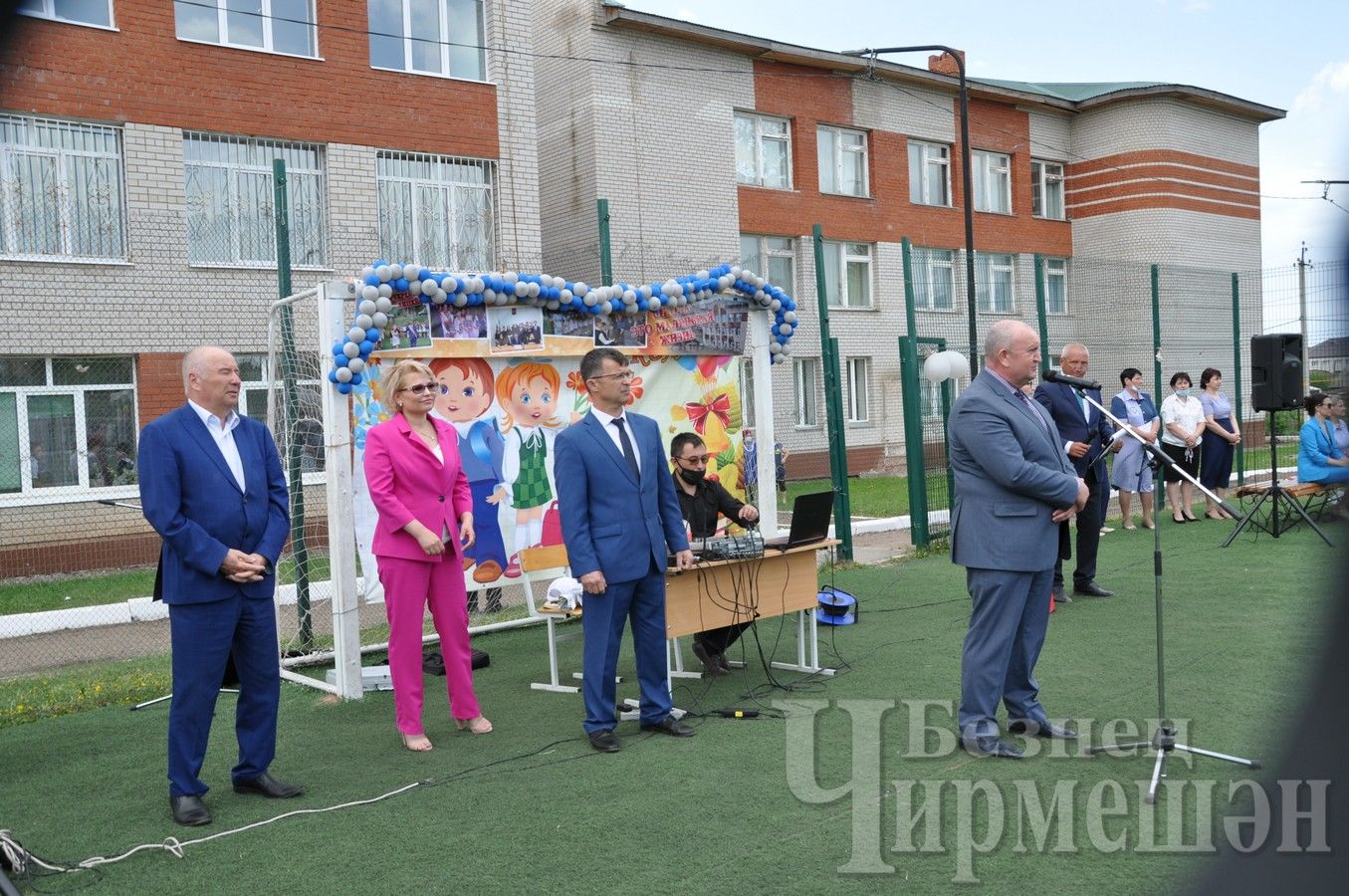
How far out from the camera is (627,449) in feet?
19.6

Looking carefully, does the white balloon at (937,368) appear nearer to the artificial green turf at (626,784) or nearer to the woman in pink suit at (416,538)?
the artificial green turf at (626,784)

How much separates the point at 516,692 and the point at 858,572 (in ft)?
17.4

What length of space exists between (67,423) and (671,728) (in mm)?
10252

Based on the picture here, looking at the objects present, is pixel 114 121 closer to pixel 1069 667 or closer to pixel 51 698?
pixel 51 698

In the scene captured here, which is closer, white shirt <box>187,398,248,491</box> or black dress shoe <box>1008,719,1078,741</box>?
white shirt <box>187,398,248,491</box>

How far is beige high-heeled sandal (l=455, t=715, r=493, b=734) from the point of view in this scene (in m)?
6.34

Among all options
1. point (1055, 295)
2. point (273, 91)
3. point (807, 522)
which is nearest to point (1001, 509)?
point (807, 522)

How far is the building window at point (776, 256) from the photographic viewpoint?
25422mm

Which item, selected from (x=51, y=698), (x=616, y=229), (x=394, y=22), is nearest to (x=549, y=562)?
(x=51, y=698)

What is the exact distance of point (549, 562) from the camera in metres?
8.57

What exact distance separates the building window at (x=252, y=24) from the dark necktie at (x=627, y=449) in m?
13.4

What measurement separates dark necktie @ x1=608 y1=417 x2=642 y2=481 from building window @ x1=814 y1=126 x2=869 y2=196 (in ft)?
71.7

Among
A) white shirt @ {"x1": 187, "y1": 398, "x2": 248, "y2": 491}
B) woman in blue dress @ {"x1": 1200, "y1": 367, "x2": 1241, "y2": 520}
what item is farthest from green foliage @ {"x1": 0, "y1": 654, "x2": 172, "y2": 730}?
woman in blue dress @ {"x1": 1200, "y1": 367, "x2": 1241, "y2": 520}

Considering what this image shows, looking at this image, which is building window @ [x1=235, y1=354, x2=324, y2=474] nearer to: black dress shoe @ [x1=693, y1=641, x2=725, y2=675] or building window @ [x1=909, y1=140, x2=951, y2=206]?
black dress shoe @ [x1=693, y1=641, x2=725, y2=675]
